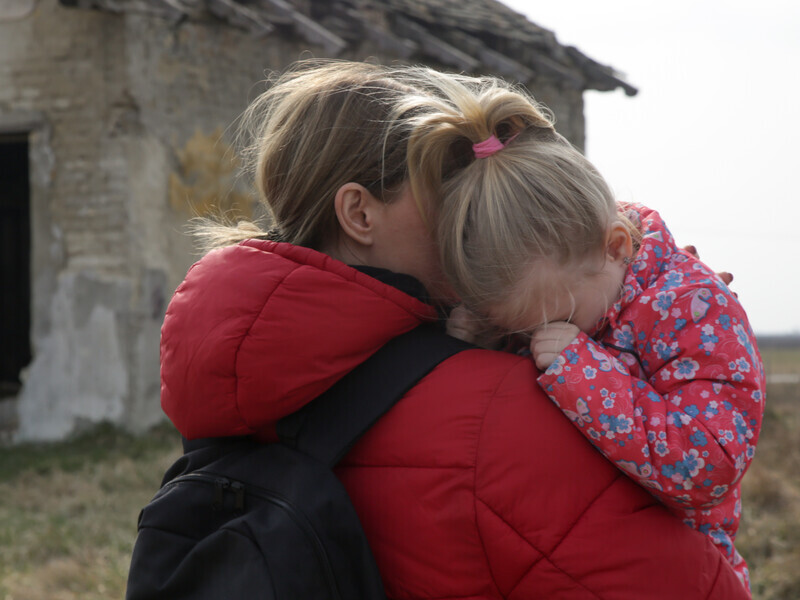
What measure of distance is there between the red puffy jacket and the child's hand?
0.02m

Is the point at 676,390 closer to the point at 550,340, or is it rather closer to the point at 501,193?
the point at 550,340

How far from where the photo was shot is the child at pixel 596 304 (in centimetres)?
118

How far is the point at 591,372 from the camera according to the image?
1.22 meters

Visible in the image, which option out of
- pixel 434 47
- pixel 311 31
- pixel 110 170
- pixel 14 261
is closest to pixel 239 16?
pixel 311 31

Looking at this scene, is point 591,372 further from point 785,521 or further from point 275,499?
point 785,521

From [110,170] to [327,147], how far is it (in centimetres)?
561

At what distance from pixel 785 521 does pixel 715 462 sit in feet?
12.0

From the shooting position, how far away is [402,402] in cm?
123

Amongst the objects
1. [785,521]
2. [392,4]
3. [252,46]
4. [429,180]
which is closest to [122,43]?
[252,46]

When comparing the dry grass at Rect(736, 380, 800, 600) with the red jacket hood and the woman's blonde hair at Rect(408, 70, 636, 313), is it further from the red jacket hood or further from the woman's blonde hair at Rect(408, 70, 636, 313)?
the red jacket hood

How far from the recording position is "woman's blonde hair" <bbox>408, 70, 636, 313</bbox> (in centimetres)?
124

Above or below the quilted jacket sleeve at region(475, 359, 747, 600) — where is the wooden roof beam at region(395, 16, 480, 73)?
below

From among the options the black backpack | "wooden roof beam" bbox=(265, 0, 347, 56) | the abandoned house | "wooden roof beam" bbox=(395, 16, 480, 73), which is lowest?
the abandoned house

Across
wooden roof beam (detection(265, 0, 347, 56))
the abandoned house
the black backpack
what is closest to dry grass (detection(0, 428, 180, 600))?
the abandoned house
